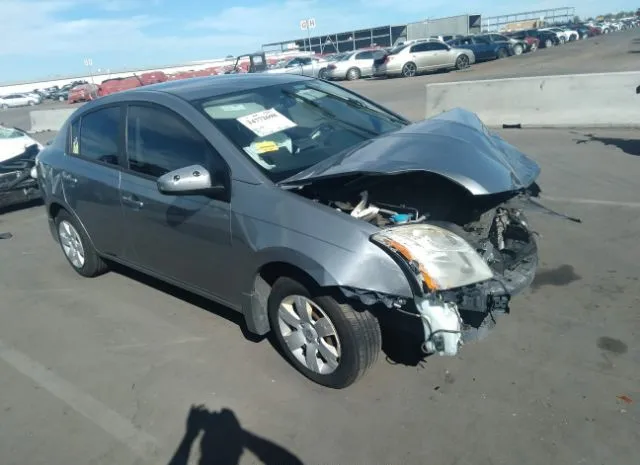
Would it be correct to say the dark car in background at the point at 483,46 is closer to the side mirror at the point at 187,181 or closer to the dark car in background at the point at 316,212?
the dark car in background at the point at 316,212

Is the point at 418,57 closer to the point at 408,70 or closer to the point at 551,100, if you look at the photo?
the point at 408,70

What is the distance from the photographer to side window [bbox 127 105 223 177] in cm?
375

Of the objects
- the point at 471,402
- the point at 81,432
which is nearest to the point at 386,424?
the point at 471,402

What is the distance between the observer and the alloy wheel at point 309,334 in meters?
3.26

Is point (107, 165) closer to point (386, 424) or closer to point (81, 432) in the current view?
point (81, 432)

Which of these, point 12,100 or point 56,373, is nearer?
point 56,373

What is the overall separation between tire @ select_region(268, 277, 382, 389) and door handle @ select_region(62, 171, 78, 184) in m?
2.55

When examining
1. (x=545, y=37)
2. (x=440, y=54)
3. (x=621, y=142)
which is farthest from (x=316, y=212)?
(x=545, y=37)

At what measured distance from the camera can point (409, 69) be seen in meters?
28.8

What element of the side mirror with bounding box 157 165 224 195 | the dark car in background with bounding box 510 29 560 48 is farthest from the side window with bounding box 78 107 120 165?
the dark car in background with bounding box 510 29 560 48

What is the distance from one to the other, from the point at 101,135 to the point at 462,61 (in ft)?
92.3

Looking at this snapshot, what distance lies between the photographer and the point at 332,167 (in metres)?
3.33

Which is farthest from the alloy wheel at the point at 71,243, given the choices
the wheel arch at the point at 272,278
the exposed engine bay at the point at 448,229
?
the exposed engine bay at the point at 448,229

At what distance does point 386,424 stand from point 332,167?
1514 millimetres
